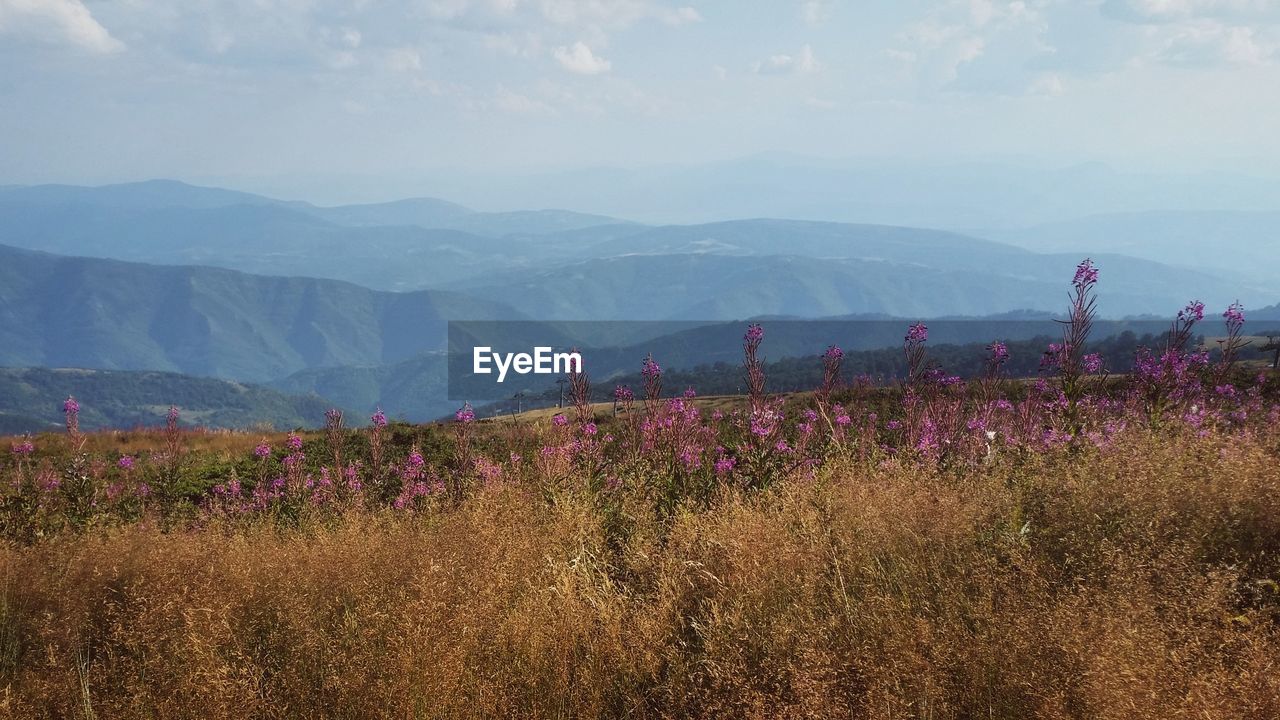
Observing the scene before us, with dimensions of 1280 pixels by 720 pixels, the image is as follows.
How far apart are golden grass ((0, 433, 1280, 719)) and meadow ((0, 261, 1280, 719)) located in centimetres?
2

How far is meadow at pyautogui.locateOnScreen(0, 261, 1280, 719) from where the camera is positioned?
3.38 m

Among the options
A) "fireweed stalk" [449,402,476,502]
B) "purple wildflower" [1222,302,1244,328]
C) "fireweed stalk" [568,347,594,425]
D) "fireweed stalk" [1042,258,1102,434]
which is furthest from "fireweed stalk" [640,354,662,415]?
"purple wildflower" [1222,302,1244,328]

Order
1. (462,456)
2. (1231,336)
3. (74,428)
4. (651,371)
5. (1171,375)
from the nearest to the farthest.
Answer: (651,371)
(1171,375)
(74,428)
(1231,336)
(462,456)

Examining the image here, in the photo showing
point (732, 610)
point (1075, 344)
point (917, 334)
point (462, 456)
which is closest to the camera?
point (732, 610)

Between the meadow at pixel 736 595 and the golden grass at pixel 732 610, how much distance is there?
0.06 feet

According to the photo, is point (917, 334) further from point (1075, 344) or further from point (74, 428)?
point (74, 428)

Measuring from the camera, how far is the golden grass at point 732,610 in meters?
3.33

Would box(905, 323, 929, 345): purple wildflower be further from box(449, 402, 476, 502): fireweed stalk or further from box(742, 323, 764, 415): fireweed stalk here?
box(449, 402, 476, 502): fireweed stalk

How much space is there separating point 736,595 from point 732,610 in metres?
0.09

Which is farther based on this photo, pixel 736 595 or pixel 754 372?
pixel 754 372

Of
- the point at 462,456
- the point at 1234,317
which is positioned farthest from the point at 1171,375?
the point at 462,456

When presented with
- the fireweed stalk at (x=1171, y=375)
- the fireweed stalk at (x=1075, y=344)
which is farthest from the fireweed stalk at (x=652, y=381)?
the fireweed stalk at (x=1171, y=375)

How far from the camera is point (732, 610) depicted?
13.9 ft

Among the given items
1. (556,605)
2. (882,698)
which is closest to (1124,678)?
(882,698)
